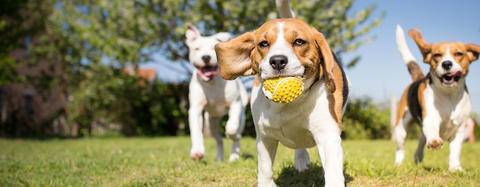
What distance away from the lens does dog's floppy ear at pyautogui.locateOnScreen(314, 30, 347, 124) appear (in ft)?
12.2

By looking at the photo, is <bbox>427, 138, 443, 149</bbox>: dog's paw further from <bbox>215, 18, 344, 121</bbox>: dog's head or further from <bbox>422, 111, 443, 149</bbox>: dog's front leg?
<bbox>215, 18, 344, 121</bbox>: dog's head

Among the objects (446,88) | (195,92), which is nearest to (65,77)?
(195,92)

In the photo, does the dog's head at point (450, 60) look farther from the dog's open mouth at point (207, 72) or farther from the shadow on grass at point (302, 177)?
the dog's open mouth at point (207, 72)

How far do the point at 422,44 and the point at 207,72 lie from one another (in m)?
2.81

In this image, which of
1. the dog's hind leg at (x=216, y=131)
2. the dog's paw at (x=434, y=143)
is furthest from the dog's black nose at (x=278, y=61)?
the dog's hind leg at (x=216, y=131)

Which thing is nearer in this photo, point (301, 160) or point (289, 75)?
point (289, 75)

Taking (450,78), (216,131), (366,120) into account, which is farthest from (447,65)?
(366,120)

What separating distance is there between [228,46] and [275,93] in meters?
0.72

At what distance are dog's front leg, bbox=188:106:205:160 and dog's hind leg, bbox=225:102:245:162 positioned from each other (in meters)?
0.39

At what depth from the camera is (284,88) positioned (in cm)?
351

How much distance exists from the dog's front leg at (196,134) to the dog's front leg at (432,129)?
2.62 metres

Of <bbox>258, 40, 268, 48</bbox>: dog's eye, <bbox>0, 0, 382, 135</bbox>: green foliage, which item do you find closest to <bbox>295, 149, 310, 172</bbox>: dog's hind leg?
<bbox>258, 40, 268, 48</bbox>: dog's eye

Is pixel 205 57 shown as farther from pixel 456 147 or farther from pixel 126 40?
pixel 126 40

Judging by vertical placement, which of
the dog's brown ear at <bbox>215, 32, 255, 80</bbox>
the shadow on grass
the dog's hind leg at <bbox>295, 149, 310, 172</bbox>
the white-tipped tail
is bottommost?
the shadow on grass
